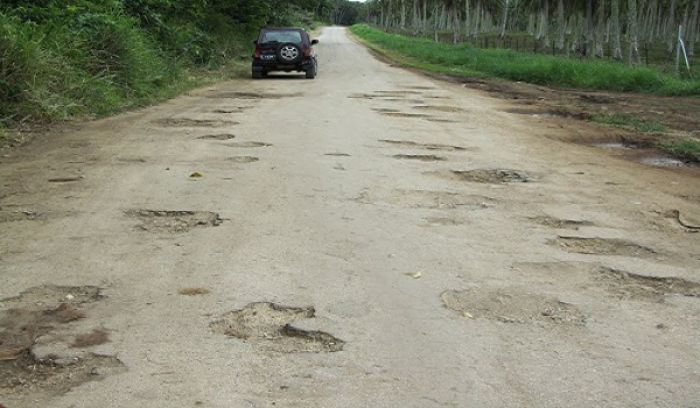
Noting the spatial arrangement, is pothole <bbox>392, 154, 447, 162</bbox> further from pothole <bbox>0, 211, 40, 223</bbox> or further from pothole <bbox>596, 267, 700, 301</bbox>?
pothole <bbox>0, 211, 40, 223</bbox>

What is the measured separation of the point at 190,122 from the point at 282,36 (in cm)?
1049

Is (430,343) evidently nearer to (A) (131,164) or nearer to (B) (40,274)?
(B) (40,274)

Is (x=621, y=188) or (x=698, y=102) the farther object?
(x=698, y=102)

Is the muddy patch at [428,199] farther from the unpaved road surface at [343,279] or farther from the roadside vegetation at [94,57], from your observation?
the roadside vegetation at [94,57]

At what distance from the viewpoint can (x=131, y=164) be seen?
295 inches

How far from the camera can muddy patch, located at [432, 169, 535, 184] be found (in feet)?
23.4

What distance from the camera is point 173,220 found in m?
5.44

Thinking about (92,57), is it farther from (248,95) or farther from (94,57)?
(248,95)

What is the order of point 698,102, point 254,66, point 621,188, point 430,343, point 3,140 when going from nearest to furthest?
point 430,343, point 621,188, point 3,140, point 698,102, point 254,66

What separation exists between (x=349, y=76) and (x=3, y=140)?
45.4 ft

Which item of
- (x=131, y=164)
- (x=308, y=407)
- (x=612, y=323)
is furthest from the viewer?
(x=131, y=164)

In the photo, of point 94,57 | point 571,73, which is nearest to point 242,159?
point 94,57

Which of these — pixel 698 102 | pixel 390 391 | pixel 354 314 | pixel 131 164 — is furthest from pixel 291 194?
pixel 698 102

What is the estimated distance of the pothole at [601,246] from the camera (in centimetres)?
495
